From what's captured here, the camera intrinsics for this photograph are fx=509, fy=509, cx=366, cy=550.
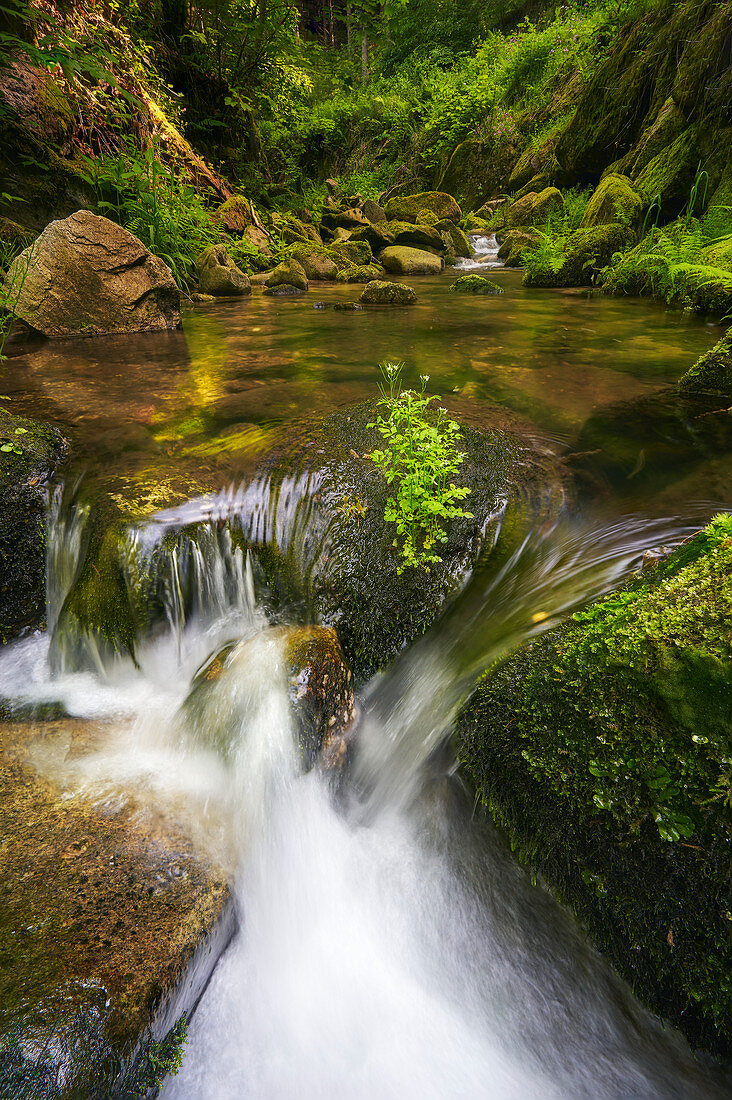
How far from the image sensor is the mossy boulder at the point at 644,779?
1522 mm

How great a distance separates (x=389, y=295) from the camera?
9.23 meters

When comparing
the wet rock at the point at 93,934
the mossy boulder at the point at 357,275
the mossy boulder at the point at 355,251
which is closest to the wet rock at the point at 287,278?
the mossy boulder at the point at 357,275

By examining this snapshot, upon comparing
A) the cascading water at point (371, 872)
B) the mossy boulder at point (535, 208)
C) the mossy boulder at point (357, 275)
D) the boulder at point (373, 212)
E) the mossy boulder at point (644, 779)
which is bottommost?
the cascading water at point (371, 872)

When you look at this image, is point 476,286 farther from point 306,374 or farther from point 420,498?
point 420,498

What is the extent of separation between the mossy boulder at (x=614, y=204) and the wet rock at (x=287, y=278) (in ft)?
20.3

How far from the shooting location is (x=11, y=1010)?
1445 millimetres

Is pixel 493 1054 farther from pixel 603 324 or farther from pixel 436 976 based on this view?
pixel 603 324

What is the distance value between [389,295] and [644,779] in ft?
30.5

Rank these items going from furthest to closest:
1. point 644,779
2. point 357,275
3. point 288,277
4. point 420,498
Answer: point 357,275
point 288,277
point 420,498
point 644,779

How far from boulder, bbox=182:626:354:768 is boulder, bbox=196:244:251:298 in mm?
9408

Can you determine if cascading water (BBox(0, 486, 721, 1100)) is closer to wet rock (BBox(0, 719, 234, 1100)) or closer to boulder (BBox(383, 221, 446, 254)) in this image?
wet rock (BBox(0, 719, 234, 1100))

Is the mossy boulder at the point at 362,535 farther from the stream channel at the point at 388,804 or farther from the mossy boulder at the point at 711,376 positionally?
the mossy boulder at the point at 711,376

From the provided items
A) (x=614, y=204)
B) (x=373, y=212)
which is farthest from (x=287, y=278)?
(x=373, y=212)

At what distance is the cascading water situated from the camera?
5.90 ft
